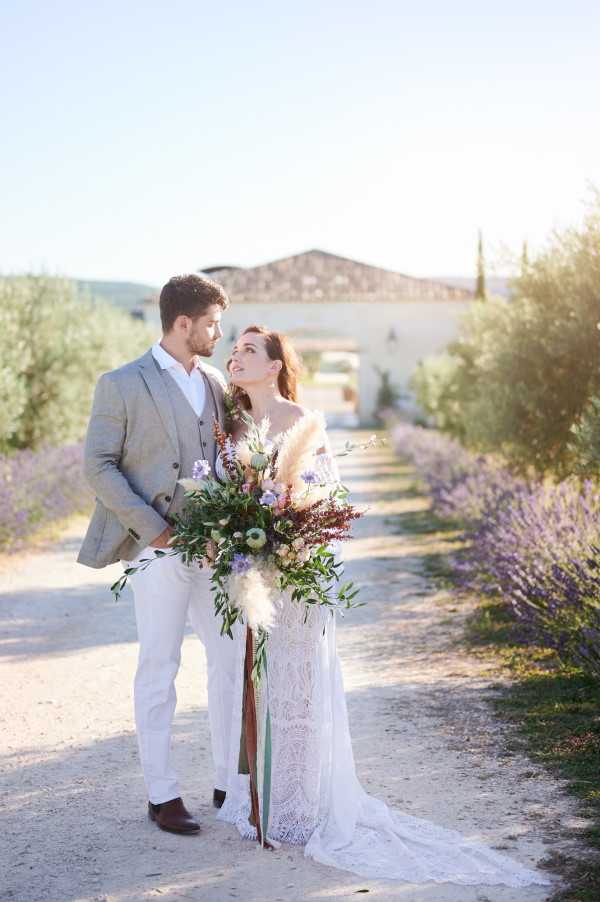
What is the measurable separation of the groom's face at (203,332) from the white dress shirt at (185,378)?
0.10 meters

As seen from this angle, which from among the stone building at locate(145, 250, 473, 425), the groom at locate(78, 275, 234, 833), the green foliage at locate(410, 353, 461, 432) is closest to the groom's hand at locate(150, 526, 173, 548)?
the groom at locate(78, 275, 234, 833)

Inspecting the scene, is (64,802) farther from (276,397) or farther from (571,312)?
(571,312)

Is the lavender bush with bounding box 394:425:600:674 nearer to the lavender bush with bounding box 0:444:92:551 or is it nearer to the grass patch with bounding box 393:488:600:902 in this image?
the grass patch with bounding box 393:488:600:902

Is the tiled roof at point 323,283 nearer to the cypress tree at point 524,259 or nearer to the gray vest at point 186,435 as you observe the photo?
the cypress tree at point 524,259

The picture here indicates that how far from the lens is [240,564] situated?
3893 mm

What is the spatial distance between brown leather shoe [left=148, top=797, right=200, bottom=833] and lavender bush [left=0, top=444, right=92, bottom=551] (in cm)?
803

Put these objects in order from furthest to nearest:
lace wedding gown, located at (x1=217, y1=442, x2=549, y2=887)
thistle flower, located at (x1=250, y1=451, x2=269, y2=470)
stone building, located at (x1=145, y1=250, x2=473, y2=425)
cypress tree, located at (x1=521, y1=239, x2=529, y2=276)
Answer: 1. stone building, located at (x1=145, y1=250, x2=473, y2=425)
2. cypress tree, located at (x1=521, y1=239, x2=529, y2=276)
3. lace wedding gown, located at (x1=217, y1=442, x2=549, y2=887)
4. thistle flower, located at (x1=250, y1=451, x2=269, y2=470)

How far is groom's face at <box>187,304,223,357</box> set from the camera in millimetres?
4504

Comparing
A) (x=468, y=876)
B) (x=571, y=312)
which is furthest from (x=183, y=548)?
(x=571, y=312)

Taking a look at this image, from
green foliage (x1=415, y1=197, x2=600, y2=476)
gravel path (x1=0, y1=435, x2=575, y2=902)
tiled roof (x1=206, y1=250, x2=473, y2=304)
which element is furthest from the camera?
tiled roof (x1=206, y1=250, x2=473, y2=304)

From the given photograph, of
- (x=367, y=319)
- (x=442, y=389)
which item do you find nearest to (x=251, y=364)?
(x=442, y=389)

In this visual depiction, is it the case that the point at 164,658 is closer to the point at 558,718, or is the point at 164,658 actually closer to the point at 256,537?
the point at 256,537

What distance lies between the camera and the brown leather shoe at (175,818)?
420 centimetres

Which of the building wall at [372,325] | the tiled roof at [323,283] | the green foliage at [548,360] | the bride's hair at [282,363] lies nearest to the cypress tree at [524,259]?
the green foliage at [548,360]
